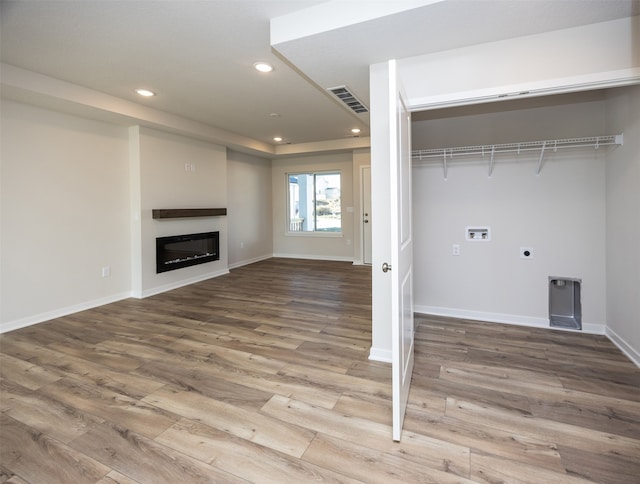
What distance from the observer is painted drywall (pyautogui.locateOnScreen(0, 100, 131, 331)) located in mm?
3484

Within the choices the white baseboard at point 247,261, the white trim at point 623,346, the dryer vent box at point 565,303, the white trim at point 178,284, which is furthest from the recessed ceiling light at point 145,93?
the white trim at point 623,346

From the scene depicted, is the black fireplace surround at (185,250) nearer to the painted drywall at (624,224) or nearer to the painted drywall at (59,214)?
the painted drywall at (59,214)

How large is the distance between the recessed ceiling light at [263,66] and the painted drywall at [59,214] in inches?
99.2

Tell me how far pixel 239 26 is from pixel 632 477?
342cm

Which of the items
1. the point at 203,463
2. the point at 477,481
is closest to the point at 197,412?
the point at 203,463

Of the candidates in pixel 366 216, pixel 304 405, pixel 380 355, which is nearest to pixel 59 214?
pixel 304 405

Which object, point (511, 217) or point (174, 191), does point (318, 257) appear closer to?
point (174, 191)

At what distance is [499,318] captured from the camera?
3.46 m

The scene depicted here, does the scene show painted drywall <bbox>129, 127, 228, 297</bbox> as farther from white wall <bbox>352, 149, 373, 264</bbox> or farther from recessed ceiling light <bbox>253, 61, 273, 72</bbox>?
white wall <bbox>352, 149, 373, 264</bbox>

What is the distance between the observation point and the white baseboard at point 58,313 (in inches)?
137

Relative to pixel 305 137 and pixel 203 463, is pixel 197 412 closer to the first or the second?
pixel 203 463

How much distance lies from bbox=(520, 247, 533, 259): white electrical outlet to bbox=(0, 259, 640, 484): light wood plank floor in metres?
0.72

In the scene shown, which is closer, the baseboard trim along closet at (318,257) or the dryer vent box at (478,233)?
the dryer vent box at (478,233)

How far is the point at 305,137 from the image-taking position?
21.0 feet
